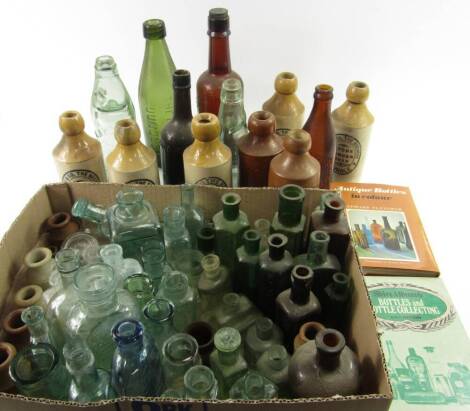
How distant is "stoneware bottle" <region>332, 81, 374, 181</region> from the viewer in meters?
0.95

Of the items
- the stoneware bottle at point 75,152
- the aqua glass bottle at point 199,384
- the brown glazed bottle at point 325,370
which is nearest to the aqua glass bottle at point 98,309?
the aqua glass bottle at point 199,384

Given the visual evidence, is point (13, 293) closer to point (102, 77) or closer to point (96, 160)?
point (96, 160)

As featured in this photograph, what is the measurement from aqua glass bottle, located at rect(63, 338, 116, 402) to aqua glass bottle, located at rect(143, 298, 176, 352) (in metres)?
0.07

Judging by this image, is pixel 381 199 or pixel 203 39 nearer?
pixel 381 199

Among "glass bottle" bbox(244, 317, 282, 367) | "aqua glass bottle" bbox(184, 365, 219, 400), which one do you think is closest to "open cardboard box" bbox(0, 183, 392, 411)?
"aqua glass bottle" bbox(184, 365, 219, 400)

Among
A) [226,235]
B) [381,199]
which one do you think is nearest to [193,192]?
[226,235]

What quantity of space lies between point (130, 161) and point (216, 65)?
0.31 meters

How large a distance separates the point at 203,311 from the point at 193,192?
0.21 meters

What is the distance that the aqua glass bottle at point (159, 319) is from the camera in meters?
0.58

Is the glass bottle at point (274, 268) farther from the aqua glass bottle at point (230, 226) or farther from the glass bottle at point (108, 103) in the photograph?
the glass bottle at point (108, 103)

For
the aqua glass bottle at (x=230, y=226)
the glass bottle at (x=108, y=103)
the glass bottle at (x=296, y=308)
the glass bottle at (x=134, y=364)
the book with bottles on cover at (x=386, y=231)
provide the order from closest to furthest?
1. the glass bottle at (x=134, y=364)
2. the glass bottle at (x=296, y=308)
3. the aqua glass bottle at (x=230, y=226)
4. the book with bottles on cover at (x=386, y=231)
5. the glass bottle at (x=108, y=103)

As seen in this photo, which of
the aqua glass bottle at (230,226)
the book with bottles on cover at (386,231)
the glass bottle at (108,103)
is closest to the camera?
the aqua glass bottle at (230,226)

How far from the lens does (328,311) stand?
2.29 feet

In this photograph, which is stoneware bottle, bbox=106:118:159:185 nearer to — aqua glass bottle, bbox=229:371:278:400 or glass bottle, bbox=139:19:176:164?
glass bottle, bbox=139:19:176:164
